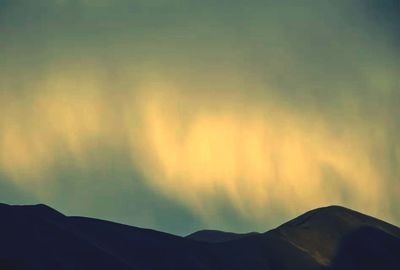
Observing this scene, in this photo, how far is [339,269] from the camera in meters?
179

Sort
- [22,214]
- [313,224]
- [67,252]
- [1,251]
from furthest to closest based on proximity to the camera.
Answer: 1. [313,224]
2. [22,214]
3. [67,252]
4. [1,251]

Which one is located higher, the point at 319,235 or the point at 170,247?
the point at 319,235

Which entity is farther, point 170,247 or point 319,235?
point 319,235

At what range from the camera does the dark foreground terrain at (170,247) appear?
5748 inches

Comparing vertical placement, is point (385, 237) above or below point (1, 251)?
above

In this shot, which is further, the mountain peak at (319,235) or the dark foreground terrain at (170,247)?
the mountain peak at (319,235)

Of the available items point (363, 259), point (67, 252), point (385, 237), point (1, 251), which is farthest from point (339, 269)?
point (1, 251)

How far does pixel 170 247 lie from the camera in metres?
169

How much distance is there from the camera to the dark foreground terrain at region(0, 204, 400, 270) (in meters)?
146

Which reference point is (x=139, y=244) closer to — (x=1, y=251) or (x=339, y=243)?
(x=1, y=251)

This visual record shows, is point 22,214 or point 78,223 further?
point 78,223

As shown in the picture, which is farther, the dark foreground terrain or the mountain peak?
the mountain peak

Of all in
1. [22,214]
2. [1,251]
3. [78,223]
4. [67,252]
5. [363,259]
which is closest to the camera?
[1,251]

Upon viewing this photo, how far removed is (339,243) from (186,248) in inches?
1482
